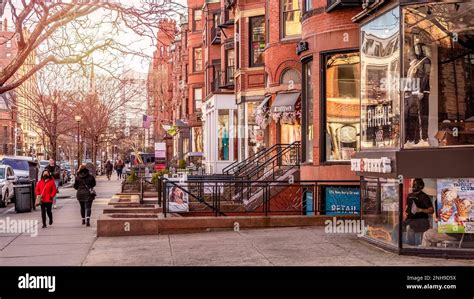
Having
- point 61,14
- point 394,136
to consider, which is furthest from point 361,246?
point 61,14

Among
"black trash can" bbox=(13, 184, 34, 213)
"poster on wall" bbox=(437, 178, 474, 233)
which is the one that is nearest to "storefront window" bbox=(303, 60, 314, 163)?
"poster on wall" bbox=(437, 178, 474, 233)

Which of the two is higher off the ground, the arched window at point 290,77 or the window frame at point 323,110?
the arched window at point 290,77

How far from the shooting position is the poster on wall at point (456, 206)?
39.9 ft

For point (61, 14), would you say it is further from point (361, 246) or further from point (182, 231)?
point (361, 246)

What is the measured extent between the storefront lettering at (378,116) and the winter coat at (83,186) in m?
8.54

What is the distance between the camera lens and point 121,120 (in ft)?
243

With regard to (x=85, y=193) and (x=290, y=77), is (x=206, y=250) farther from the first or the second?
(x=290, y=77)

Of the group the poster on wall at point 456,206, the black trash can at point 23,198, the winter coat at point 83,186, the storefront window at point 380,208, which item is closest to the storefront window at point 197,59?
the black trash can at point 23,198

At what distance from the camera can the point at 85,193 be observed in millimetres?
19422

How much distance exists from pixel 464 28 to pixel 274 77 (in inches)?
512

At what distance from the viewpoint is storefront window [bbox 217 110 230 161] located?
3884 centimetres

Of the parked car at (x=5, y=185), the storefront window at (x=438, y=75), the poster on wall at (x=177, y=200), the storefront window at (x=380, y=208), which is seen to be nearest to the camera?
the storefront window at (x=438, y=75)

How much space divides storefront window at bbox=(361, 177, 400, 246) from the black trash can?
45.4 ft
